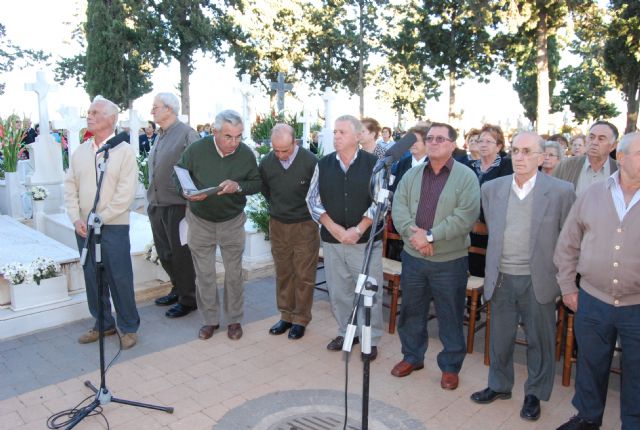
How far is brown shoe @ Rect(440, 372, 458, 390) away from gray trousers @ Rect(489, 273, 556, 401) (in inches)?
10.0

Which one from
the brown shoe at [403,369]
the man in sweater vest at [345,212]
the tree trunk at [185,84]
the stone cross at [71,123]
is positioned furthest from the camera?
the tree trunk at [185,84]

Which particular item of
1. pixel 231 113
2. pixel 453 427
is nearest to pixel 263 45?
pixel 231 113

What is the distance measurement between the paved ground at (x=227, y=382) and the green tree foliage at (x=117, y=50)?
23.6 meters

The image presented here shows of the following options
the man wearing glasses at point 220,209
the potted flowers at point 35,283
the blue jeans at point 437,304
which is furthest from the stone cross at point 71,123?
the blue jeans at point 437,304

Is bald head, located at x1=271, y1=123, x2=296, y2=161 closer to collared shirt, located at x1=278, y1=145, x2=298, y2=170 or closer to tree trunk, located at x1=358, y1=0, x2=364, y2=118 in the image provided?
collared shirt, located at x1=278, y1=145, x2=298, y2=170

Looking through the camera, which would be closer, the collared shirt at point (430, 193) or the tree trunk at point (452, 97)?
the collared shirt at point (430, 193)

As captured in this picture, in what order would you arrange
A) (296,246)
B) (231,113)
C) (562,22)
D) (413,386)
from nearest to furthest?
(413,386) → (231,113) → (296,246) → (562,22)

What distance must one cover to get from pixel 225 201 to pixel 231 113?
716mm

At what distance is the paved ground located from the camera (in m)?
3.12

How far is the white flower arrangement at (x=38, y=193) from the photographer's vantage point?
689 cm

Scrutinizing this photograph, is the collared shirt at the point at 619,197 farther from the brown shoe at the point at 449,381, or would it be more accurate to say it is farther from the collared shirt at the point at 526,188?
the brown shoe at the point at 449,381

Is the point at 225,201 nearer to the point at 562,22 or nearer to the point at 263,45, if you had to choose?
the point at 562,22

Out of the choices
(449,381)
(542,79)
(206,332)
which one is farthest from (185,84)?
(449,381)

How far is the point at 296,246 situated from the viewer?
4.32 m
